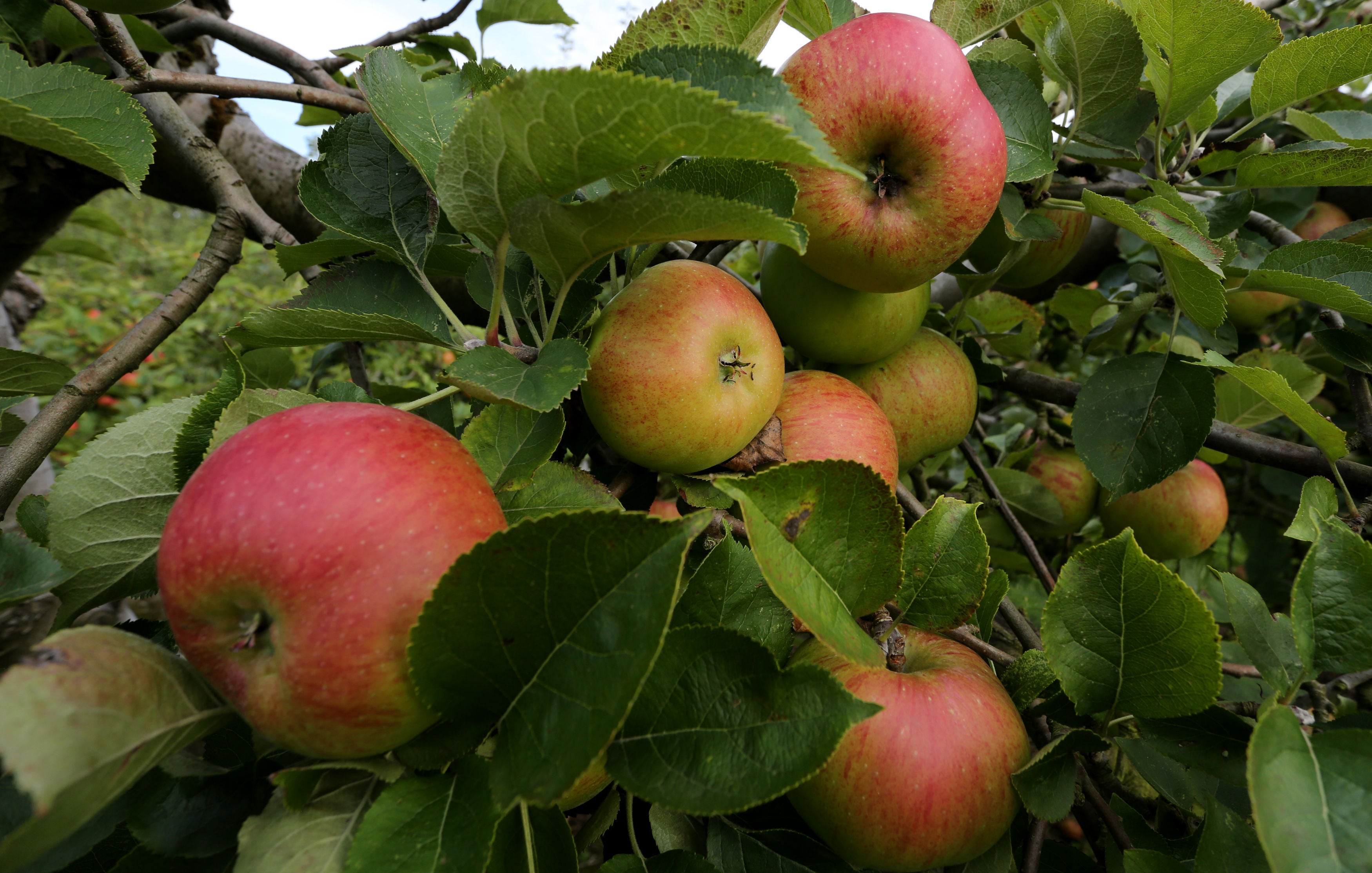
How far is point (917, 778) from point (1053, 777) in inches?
4.7

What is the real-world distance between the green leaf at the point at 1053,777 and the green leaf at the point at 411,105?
2.27 feet

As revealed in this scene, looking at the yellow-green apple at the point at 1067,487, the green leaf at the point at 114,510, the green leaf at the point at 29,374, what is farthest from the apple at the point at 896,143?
the green leaf at the point at 29,374

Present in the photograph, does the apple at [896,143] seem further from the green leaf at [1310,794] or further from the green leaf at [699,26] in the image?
the green leaf at [1310,794]

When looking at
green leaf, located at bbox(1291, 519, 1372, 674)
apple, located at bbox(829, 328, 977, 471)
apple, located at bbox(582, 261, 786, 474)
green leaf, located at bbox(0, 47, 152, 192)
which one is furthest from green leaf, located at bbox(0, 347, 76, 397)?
green leaf, located at bbox(1291, 519, 1372, 674)

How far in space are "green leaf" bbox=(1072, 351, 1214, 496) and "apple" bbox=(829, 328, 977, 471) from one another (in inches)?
6.3

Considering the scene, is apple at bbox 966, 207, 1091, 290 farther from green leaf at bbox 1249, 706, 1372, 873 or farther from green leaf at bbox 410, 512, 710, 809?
green leaf at bbox 410, 512, 710, 809

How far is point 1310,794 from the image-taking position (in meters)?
0.46

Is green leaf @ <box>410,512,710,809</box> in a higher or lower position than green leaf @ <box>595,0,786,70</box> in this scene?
lower

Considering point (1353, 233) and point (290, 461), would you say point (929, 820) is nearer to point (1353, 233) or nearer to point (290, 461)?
point (290, 461)

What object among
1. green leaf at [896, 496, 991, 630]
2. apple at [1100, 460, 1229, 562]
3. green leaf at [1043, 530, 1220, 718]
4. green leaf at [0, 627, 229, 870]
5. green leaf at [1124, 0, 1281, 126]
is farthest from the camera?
apple at [1100, 460, 1229, 562]

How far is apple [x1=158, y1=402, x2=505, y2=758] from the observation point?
1.43ft

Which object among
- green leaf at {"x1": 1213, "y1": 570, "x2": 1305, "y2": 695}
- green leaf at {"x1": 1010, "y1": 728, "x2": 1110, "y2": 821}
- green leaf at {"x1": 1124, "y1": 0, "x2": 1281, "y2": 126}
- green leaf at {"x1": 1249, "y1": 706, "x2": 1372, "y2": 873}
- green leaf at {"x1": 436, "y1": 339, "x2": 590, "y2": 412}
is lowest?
green leaf at {"x1": 1010, "y1": 728, "x2": 1110, "y2": 821}

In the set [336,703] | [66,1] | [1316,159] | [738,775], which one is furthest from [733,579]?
[66,1]

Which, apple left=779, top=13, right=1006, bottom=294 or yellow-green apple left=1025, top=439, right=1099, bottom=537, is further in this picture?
yellow-green apple left=1025, top=439, right=1099, bottom=537
